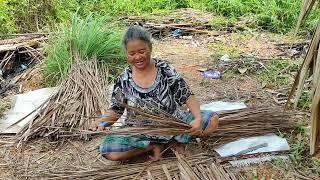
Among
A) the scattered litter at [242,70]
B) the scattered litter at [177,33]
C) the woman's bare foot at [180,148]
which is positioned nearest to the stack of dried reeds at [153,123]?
the woman's bare foot at [180,148]

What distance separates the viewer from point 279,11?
613cm

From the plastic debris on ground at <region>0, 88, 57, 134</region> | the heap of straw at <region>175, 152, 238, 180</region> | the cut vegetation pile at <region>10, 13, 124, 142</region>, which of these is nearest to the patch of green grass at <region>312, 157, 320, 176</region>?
the heap of straw at <region>175, 152, 238, 180</region>

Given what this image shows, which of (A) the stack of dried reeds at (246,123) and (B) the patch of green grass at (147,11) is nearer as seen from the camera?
(A) the stack of dried reeds at (246,123)

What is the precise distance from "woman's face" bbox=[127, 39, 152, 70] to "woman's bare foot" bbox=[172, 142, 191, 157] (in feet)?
1.73

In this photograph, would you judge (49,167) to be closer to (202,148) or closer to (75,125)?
(75,125)

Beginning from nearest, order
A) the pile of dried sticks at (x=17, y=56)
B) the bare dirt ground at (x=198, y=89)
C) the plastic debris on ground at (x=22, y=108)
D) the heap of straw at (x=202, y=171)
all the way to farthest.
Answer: the heap of straw at (x=202, y=171) → the bare dirt ground at (x=198, y=89) → the plastic debris on ground at (x=22, y=108) → the pile of dried sticks at (x=17, y=56)

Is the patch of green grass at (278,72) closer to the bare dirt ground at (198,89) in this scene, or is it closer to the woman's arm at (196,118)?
the bare dirt ground at (198,89)

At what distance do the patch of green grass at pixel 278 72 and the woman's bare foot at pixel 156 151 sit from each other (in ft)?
4.96

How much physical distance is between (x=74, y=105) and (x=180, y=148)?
3.37ft

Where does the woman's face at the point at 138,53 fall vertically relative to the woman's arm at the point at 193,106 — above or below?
above

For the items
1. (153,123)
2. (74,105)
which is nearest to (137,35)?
(153,123)

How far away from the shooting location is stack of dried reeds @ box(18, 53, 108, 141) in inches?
131

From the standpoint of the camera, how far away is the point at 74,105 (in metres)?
3.56

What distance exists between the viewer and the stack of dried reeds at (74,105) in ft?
10.9
